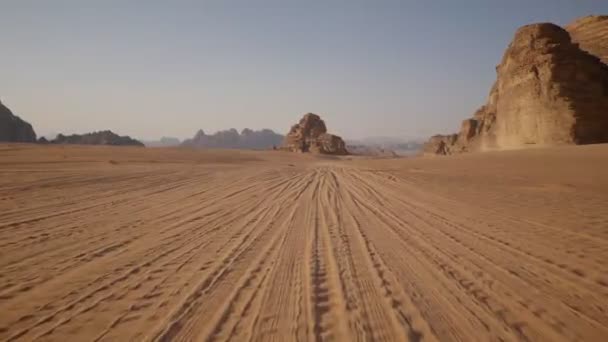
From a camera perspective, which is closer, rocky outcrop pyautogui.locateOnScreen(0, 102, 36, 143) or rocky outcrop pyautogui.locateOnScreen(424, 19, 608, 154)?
rocky outcrop pyautogui.locateOnScreen(424, 19, 608, 154)

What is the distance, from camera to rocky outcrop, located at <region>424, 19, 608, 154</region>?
80.1 ft

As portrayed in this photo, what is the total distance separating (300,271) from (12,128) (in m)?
91.0

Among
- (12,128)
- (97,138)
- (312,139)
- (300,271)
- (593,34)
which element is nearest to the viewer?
(300,271)

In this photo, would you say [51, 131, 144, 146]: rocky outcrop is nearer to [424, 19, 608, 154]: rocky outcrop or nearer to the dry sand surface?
the dry sand surface

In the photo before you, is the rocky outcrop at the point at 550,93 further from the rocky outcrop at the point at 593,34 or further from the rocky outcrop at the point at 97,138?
the rocky outcrop at the point at 97,138

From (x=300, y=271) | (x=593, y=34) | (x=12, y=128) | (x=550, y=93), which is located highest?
(x=593, y=34)

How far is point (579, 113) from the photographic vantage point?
24.2 metres

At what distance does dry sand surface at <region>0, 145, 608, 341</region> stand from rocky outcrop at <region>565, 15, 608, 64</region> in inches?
1648

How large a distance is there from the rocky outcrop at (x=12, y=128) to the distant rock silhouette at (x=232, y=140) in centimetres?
8026

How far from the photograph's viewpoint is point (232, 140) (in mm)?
165875

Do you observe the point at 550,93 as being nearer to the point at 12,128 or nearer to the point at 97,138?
the point at 97,138

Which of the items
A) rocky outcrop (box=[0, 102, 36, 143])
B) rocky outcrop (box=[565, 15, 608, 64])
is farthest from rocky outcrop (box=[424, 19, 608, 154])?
rocky outcrop (box=[0, 102, 36, 143])

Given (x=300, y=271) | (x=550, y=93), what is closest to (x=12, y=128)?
(x=300, y=271)

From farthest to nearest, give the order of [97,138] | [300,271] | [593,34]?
[97,138] → [593,34] → [300,271]
